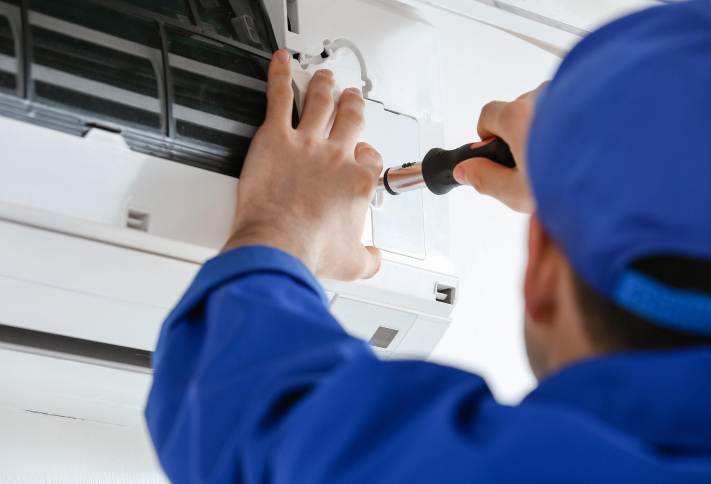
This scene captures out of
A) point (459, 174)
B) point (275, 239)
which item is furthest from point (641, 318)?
point (459, 174)

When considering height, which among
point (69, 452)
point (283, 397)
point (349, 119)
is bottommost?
point (69, 452)

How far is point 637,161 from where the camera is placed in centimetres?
39

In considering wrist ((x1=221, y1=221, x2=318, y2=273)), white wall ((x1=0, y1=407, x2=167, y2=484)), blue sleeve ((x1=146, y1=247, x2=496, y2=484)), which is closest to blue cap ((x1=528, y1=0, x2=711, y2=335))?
blue sleeve ((x1=146, y1=247, x2=496, y2=484))

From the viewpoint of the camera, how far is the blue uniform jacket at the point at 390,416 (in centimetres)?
39

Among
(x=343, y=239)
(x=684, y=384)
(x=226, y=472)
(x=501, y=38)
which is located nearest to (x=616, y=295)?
(x=684, y=384)

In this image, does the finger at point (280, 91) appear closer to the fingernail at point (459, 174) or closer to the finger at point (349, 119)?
the finger at point (349, 119)

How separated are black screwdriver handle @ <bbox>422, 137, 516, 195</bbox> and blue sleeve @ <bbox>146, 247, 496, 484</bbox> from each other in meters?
0.31

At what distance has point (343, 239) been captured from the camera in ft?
2.54

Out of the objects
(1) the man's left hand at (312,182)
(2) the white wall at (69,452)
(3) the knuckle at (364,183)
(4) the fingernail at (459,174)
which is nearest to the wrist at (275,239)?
(1) the man's left hand at (312,182)

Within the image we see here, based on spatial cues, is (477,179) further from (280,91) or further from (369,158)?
(280,91)

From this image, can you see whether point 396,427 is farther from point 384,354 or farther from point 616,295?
point 384,354

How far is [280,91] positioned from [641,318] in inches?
20.4

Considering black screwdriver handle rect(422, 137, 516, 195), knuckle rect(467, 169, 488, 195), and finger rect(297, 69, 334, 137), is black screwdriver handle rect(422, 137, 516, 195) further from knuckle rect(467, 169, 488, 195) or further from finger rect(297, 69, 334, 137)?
finger rect(297, 69, 334, 137)

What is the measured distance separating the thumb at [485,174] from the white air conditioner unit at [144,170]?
→ 11 cm
